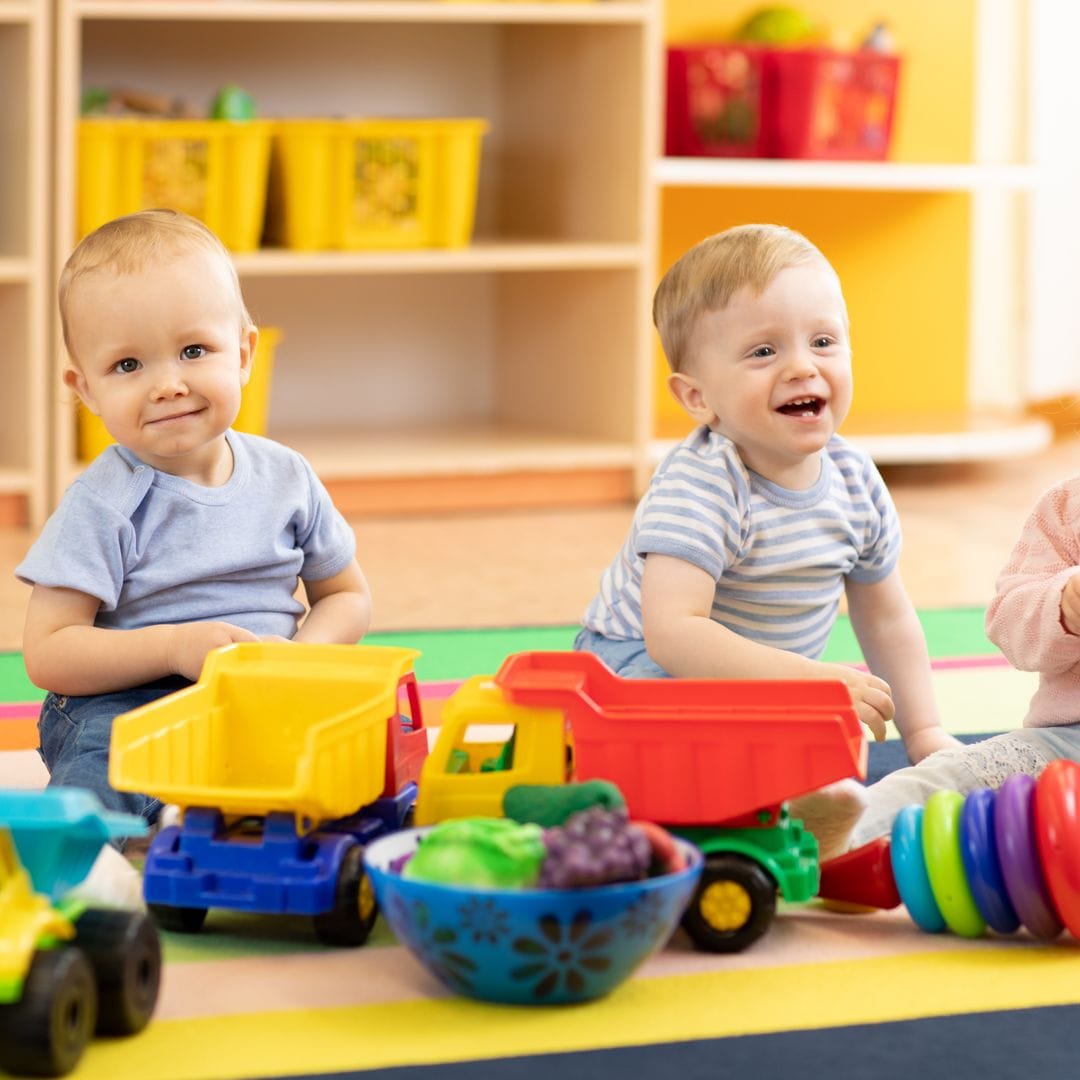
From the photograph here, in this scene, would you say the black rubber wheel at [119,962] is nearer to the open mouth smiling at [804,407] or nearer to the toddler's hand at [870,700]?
the toddler's hand at [870,700]

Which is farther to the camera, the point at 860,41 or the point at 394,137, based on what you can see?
the point at 860,41

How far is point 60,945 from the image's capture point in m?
0.80

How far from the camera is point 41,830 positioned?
81 cm

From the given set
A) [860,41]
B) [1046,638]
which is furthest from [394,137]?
[1046,638]

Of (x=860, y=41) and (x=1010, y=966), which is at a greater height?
(x=860, y=41)

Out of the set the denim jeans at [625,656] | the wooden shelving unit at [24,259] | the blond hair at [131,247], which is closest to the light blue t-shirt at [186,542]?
the blond hair at [131,247]

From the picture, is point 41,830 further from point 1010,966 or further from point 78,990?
point 1010,966

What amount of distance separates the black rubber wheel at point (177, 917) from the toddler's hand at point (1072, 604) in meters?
0.55

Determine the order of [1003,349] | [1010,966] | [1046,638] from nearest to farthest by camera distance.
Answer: [1010,966] < [1046,638] < [1003,349]

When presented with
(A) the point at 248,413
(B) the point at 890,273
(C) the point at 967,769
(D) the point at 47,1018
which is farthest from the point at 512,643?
(B) the point at 890,273

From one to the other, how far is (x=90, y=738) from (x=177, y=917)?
0.70ft

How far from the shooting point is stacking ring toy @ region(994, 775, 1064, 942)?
0.92m

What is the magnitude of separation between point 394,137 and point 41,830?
1.65 meters

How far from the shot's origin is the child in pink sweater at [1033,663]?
1.14 metres
